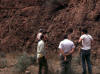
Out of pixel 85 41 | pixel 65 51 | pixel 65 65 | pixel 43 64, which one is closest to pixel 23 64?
pixel 43 64

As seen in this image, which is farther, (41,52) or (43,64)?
(43,64)

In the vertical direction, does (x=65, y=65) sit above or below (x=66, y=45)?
below

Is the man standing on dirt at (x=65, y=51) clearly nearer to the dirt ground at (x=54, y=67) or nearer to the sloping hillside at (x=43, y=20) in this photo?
the dirt ground at (x=54, y=67)

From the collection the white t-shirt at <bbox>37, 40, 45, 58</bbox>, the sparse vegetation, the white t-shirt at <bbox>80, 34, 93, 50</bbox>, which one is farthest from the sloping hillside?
the white t-shirt at <bbox>37, 40, 45, 58</bbox>

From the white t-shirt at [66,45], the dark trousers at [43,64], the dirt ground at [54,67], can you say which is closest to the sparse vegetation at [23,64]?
the dirt ground at [54,67]

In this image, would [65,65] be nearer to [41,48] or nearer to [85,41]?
[41,48]

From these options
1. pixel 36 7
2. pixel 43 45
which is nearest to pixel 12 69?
pixel 43 45

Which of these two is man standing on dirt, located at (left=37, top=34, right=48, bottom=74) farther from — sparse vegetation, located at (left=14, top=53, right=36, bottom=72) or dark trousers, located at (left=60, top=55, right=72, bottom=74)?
sparse vegetation, located at (left=14, top=53, right=36, bottom=72)

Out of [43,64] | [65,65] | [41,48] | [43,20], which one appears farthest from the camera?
[43,20]

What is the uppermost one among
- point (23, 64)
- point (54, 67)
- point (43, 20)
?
point (43, 20)

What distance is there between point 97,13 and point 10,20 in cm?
678

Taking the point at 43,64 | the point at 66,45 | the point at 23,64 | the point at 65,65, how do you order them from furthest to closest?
1. the point at 23,64
2. the point at 43,64
3. the point at 65,65
4. the point at 66,45

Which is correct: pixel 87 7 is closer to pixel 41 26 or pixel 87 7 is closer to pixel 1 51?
pixel 41 26

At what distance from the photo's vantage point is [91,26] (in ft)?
47.2
